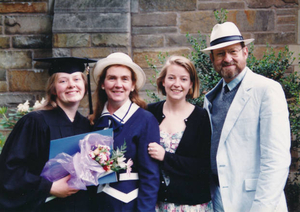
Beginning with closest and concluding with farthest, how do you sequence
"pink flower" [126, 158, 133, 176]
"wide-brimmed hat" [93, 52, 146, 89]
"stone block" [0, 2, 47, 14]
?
1. "pink flower" [126, 158, 133, 176]
2. "wide-brimmed hat" [93, 52, 146, 89]
3. "stone block" [0, 2, 47, 14]

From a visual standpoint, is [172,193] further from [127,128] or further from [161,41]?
[161,41]

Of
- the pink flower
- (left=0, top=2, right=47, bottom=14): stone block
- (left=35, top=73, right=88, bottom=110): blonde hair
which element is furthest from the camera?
(left=0, top=2, right=47, bottom=14): stone block

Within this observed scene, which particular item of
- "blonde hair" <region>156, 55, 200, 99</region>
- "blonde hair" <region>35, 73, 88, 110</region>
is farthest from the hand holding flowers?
"blonde hair" <region>156, 55, 200, 99</region>

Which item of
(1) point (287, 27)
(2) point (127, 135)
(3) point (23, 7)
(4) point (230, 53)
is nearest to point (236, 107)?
(4) point (230, 53)

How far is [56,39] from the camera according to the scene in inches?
167

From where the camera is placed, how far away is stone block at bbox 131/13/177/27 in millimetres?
4559

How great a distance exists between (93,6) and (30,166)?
2981 mm

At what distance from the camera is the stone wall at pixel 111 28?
14.0ft

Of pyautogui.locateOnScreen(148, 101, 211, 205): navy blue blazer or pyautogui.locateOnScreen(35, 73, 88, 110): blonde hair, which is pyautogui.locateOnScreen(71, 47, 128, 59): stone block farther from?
pyautogui.locateOnScreen(148, 101, 211, 205): navy blue blazer

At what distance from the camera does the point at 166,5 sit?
4551 mm

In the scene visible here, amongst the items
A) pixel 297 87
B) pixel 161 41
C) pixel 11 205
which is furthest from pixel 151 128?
pixel 161 41

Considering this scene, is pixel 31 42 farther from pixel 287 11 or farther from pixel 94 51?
pixel 287 11

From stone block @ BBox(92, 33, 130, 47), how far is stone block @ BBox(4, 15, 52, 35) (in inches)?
41.8

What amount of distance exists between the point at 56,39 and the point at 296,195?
160 inches
